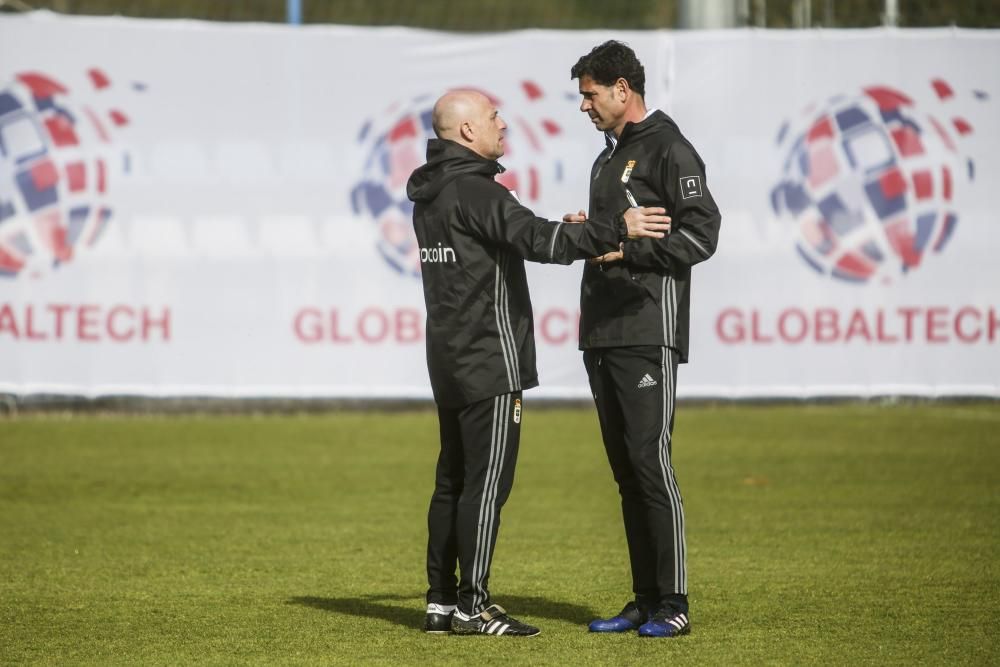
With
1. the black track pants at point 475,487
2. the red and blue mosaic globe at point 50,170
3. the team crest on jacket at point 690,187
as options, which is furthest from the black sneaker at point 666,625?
the red and blue mosaic globe at point 50,170

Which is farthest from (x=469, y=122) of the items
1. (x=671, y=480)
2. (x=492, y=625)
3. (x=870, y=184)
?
(x=870, y=184)

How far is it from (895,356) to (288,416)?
490 cm

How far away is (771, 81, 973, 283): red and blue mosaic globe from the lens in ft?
41.9

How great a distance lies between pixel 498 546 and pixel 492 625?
2.04 meters

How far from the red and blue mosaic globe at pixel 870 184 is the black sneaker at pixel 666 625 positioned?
25.0 feet

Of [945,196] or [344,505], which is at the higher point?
[945,196]

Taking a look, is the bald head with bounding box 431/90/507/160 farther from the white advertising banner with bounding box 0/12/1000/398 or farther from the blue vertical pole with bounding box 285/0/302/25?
the blue vertical pole with bounding box 285/0/302/25

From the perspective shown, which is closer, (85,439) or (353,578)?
(353,578)

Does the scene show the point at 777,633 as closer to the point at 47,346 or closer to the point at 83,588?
the point at 83,588

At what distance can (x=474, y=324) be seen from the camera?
5.44m

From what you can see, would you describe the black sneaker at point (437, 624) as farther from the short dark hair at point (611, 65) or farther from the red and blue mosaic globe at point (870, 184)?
the red and blue mosaic globe at point (870, 184)

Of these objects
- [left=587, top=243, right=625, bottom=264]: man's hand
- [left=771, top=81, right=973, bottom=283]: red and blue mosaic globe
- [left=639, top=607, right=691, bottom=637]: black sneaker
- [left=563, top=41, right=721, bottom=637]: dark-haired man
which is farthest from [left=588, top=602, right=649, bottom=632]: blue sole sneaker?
[left=771, top=81, right=973, bottom=283]: red and blue mosaic globe

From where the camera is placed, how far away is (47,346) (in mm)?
12312

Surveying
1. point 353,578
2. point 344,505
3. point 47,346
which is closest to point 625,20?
point 47,346
